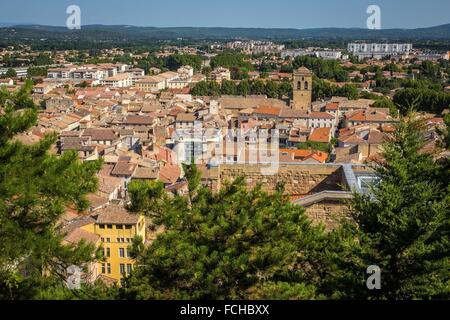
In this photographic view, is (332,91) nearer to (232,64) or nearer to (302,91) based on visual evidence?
(302,91)

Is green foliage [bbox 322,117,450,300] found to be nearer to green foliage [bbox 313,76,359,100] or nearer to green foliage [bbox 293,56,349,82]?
green foliage [bbox 313,76,359,100]

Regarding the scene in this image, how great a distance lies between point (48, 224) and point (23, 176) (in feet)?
2.02

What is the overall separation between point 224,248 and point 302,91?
44906 millimetres

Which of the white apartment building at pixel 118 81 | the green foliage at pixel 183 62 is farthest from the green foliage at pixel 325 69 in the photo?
the white apartment building at pixel 118 81

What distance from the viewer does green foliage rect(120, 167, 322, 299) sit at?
502 cm

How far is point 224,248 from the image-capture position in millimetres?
5395

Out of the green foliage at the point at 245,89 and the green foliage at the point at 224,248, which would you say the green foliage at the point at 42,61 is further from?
the green foliage at the point at 224,248

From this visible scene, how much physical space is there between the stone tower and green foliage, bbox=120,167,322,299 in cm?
4382

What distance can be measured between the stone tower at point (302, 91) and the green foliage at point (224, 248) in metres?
43.8

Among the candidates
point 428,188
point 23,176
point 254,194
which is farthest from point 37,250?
point 428,188

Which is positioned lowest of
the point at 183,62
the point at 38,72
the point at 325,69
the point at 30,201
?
the point at 30,201

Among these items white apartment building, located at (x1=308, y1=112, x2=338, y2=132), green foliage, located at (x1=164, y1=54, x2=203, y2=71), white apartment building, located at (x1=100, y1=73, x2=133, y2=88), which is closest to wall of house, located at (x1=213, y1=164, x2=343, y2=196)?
white apartment building, located at (x1=308, y1=112, x2=338, y2=132)

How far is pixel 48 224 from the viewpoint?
5.61 meters

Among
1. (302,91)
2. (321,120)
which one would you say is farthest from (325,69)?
(321,120)
